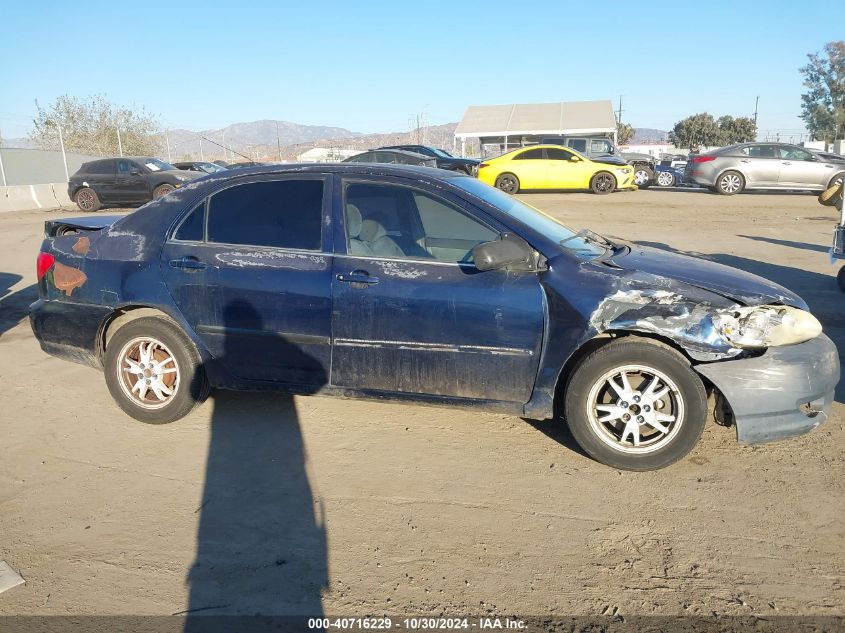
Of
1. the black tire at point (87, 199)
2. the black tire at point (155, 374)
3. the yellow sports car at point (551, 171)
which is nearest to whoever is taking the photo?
the black tire at point (155, 374)

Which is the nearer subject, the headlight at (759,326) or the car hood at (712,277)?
the headlight at (759,326)

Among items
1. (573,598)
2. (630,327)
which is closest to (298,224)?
(630,327)

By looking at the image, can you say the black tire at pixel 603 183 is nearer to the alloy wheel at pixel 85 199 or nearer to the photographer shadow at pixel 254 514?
the alloy wheel at pixel 85 199

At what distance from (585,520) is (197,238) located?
9.70 feet

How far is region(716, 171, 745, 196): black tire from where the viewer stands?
2025 cm

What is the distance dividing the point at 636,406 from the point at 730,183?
18952 millimetres

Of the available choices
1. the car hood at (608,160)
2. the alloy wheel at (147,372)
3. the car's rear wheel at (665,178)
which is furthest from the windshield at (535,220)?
the car's rear wheel at (665,178)

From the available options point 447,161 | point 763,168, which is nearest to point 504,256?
point 447,161

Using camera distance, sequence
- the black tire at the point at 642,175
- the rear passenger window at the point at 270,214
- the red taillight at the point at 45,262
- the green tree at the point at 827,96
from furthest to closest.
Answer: the green tree at the point at 827,96 → the black tire at the point at 642,175 → the red taillight at the point at 45,262 → the rear passenger window at the point at 270,214

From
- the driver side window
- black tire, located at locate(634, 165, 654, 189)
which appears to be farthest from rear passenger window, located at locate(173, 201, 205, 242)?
black tire, located at locate(634, 165, 654, 189)

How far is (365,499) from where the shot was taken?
3.61 metres

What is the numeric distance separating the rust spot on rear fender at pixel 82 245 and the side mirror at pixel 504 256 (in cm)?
273

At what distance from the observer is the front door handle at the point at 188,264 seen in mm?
4414

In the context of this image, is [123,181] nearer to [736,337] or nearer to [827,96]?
[736,337]
